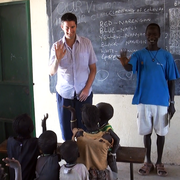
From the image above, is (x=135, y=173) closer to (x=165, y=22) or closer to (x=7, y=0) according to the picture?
(x=165, y=22)

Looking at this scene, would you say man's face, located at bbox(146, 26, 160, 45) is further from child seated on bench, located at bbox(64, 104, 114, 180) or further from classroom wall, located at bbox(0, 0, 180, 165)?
child seated on bench, located at bbox(64, 104, 114, 180)

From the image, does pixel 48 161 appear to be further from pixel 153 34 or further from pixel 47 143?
pixel 153 34

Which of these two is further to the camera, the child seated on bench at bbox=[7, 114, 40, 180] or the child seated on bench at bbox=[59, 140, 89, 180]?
the child seated on bench at bbox=[7, 114, 40, 180]

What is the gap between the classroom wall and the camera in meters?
3.69

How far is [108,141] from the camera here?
219 centimetres

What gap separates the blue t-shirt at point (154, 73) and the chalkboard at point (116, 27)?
441 millimetres

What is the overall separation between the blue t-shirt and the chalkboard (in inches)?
17.4

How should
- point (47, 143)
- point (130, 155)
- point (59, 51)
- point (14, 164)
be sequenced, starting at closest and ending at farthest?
point (14, 164), point (47, 143), point (130, 155), point (59, 51)

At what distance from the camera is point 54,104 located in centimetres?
403

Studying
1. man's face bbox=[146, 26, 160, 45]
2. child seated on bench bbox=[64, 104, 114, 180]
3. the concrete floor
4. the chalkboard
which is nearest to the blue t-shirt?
man's face bbox=[146, 26, 160, 45]

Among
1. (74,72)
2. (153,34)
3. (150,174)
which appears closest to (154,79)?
(153,34)

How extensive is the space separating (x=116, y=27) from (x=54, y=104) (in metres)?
1.30

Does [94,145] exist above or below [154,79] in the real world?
below

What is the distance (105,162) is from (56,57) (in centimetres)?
109
